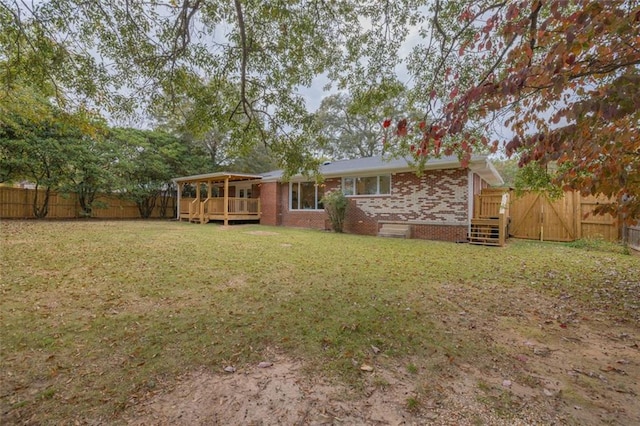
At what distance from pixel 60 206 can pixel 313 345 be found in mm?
21748

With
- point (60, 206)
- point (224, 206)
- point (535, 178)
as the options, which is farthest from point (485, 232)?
point (60, 206)

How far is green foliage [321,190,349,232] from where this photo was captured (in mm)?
12961

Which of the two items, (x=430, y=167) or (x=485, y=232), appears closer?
(x=485, y=232)

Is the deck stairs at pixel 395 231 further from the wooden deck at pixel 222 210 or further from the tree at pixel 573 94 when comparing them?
the wooden deck at pixel 222 210

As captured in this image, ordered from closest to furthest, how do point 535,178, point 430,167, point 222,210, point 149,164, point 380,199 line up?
1. point 535,178
2. point 430,167
3. point 380,199
4. point 222,210
5. point 149,164

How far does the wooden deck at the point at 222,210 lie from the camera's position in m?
17.0

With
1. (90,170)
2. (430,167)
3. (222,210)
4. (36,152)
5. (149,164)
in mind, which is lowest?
(222,210)

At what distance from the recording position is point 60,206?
60.5ft

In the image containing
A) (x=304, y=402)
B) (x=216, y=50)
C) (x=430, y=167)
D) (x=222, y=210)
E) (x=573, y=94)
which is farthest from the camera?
(x=222, y=210)

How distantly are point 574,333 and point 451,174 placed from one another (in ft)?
27.1

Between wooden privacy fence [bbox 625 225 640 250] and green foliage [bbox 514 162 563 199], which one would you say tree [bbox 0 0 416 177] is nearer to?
green foliage [bbox 514 162 563 199]

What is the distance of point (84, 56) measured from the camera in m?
5.04

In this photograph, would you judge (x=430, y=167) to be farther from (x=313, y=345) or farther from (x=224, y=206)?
(x=224, y=206)

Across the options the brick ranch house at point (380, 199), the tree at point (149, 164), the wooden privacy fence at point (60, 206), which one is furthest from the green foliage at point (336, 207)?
the wooden privacy fence at point (60, 206)
